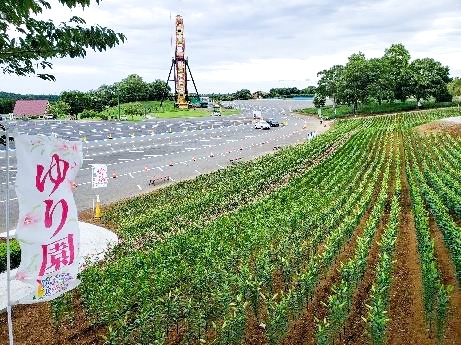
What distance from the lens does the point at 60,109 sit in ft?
279

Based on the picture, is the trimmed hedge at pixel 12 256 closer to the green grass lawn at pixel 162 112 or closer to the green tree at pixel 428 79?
the green grass lawn at pixel 162 112

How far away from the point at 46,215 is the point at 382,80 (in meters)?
67.4

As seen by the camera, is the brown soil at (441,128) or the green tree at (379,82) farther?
the green tree at (379,82)

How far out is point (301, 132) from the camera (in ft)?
172

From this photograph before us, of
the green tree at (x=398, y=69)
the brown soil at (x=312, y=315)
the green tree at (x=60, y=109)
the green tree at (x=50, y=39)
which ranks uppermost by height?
the green tree at (x=398, y=69)

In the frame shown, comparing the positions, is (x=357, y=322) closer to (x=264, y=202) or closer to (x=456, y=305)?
(x=456, y=305)

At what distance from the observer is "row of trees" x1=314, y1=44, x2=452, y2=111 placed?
2638 inches

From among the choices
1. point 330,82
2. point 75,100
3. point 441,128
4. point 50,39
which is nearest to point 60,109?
point 75,100

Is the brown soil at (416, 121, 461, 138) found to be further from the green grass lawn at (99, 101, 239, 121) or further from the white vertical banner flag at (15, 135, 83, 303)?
the green grass lawn at (99, 101, 239, 121)

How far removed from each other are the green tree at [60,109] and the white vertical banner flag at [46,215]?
82421 millimetres

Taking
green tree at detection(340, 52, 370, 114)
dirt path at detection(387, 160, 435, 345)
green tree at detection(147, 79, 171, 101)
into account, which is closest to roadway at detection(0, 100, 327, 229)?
green tree at detection(340, 52, 370, 114)

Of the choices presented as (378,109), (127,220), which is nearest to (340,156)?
(127,220)

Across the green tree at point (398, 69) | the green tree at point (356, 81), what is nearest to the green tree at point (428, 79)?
the green tree at point (398, 69)

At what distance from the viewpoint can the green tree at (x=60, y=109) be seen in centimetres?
8431
